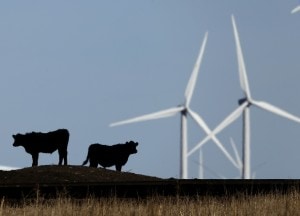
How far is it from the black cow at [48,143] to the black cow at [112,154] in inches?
126

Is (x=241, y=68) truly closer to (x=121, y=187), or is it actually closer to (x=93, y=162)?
(x=93, y=162)

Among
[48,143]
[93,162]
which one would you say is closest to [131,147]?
[93,162]

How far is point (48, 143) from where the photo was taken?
38.1 meters

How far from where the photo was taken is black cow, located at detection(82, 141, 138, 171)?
4044 cm

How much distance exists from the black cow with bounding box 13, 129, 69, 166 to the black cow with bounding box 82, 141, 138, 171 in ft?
10.5

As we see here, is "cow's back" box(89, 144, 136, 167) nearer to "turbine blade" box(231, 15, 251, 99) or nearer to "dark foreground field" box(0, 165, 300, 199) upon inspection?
"dark foreground field" box(0, 165, 300, 199)

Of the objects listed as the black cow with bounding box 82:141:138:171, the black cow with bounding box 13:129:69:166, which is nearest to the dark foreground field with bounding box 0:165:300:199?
the black cow with bounding box 13:129:69:166

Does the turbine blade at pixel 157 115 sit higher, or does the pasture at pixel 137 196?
the turbine blade at pixel 157 115

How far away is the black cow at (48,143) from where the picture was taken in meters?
37.9

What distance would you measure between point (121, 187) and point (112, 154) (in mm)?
17375

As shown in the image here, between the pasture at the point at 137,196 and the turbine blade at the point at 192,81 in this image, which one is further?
the turbine blade at the point at 192,81

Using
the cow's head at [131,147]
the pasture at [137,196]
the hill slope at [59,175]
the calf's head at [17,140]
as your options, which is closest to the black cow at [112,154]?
the cow's head at [131,147]

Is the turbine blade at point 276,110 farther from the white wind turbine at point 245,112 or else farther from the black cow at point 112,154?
the black cow at point 112,154

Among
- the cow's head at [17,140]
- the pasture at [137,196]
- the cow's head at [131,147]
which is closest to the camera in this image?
the pasture at [137,196]
